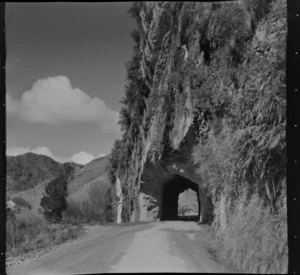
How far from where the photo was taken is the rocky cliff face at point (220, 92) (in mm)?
4547

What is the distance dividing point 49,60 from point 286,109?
2794mm

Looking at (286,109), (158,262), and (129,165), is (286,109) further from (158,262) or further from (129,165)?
(129,165)

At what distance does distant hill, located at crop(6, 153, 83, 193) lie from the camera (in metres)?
5.38

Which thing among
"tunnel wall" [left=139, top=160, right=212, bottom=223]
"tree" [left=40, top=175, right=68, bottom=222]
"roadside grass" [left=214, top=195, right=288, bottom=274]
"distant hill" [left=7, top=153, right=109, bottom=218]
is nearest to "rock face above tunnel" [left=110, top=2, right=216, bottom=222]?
"tunnel wall" [left=139, top=160, right=212, bottom=223]

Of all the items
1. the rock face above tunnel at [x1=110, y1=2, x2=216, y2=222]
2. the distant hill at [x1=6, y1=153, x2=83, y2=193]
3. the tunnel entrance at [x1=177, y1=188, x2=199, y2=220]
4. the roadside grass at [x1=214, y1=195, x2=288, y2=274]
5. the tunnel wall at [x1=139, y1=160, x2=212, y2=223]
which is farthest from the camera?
the tunnel entrance at [x1=177, y1=188, x2=199, y2=220]

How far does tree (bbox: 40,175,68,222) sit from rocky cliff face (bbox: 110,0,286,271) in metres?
1.93

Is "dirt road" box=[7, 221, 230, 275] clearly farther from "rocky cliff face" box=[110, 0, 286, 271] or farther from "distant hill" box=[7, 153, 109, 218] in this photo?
"distant hill" box=[7, 153, 109, 218]

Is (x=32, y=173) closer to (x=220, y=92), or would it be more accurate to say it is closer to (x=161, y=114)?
(x=220, y=92)

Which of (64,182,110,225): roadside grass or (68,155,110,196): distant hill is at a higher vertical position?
(68,155,110,196): distant hill

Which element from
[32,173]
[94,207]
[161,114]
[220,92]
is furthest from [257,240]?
[94,207]

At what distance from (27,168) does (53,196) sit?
1700 mm

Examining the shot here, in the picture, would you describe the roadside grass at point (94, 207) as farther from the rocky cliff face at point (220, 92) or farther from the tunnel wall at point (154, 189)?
the rocky cliff face at point (220, 92)

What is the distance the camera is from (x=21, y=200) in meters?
6.16

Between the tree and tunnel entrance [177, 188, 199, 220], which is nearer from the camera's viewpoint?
the tree
